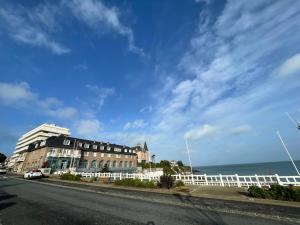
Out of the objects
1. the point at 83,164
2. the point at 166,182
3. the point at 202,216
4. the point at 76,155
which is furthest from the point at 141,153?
the point at 202,216

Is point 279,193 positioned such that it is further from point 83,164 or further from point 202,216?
point 83,164

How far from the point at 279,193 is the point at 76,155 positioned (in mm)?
55566

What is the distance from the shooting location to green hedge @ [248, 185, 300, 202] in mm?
10289

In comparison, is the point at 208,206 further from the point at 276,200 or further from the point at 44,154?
the point at 44,154

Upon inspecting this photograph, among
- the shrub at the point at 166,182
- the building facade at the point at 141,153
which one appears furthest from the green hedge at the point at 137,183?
the building facade at the point at 141,153

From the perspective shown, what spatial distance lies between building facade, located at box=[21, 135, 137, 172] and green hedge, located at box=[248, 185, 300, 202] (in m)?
48.3

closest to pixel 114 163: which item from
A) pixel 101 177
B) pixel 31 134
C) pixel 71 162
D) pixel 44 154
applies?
pixel 71 162

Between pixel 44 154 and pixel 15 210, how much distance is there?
49883 millimetres

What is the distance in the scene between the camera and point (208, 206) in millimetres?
9672

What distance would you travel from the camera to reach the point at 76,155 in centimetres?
5634

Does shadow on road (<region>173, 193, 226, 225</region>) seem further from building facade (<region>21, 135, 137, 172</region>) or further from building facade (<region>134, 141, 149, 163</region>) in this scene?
building facade (<region>134, 141, 149, 163</region>)

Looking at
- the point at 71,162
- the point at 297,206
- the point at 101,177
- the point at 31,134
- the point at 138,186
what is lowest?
the point at 297,206

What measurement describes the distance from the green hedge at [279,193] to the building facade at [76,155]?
4829cm

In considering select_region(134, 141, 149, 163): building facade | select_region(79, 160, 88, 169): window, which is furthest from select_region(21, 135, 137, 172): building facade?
select_region(134, 141, 149, 163): building facade
